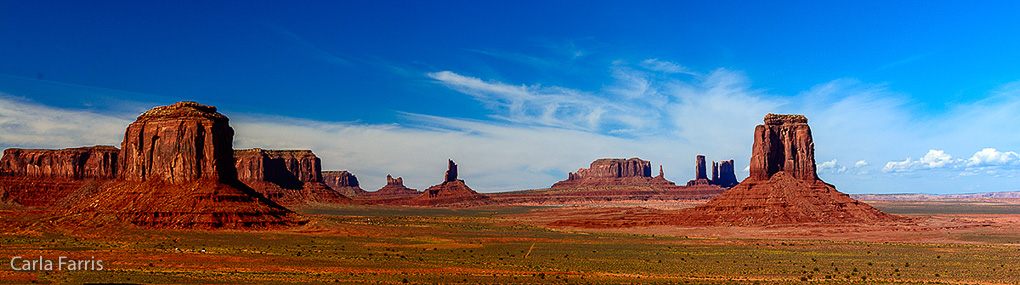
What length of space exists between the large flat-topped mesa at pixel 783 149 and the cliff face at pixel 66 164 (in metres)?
133

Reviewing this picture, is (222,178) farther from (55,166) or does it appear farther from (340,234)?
(55,166)

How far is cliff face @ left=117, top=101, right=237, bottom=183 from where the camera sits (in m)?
73.8

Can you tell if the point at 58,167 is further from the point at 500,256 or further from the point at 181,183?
the point at 500,256

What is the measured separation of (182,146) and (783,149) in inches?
3235

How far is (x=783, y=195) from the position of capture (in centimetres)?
9262

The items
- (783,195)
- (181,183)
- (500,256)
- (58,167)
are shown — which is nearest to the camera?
(500,256)

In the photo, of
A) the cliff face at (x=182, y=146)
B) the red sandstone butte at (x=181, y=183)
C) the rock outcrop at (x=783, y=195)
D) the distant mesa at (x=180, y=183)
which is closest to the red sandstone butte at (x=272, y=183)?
the distant mesa at (x=180, y=183)

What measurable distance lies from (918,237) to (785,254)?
95.6 ft

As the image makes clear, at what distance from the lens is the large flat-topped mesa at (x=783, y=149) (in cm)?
9850

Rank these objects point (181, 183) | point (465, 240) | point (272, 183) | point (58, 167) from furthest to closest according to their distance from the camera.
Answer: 1. point (272, 183)
2. point (58, 167)
3. point (181, 183)
4. point (465, 240)

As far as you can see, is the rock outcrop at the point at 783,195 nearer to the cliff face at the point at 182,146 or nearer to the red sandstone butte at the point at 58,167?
the cliff face at the point at 182,146

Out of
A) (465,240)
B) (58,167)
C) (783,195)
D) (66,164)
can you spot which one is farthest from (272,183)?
(783,195)

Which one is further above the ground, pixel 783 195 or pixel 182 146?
pixel 182 146

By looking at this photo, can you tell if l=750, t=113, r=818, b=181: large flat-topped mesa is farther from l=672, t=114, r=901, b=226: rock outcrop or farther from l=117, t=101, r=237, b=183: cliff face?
l=117, t=101, r=237, b=183: cliff face
